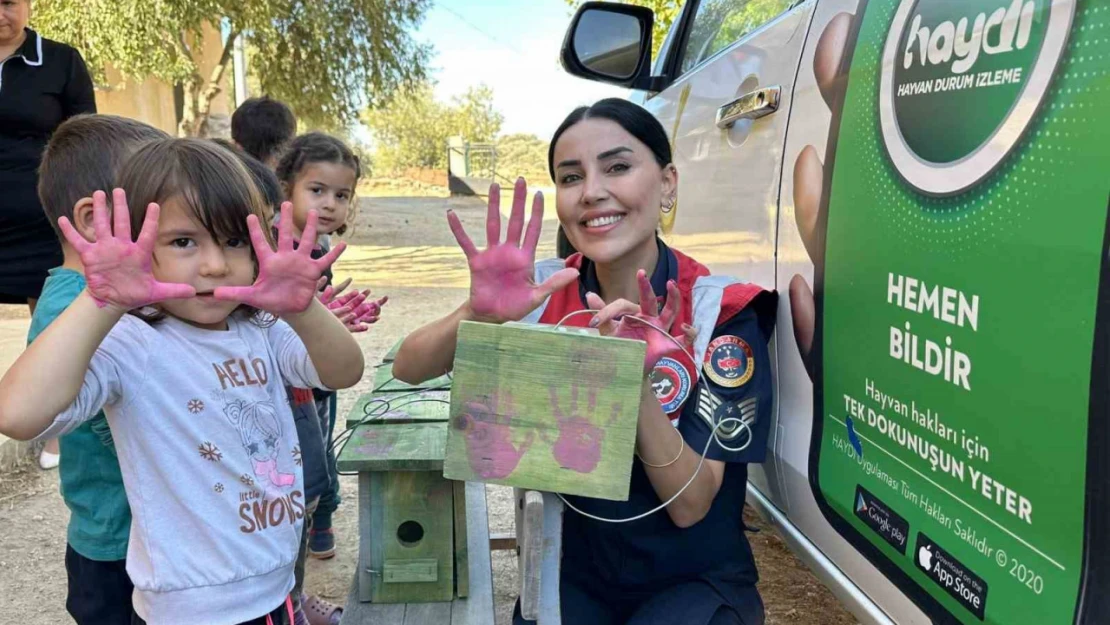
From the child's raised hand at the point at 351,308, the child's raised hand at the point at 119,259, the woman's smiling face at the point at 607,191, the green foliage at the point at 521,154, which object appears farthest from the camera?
the green foliage at the point at 521,154

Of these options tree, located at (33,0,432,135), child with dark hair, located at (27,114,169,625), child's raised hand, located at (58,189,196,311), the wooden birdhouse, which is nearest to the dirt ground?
the wooden birdhouse

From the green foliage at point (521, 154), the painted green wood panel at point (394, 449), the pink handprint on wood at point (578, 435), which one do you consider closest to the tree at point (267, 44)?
the painted green wood panel at point (394, 449)

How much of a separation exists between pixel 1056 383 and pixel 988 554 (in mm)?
284

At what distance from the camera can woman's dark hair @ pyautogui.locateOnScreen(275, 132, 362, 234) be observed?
305 cm

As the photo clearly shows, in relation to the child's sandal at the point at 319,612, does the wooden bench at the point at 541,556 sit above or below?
above

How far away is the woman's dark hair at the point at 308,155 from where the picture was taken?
3.05 m

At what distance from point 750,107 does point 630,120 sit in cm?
39

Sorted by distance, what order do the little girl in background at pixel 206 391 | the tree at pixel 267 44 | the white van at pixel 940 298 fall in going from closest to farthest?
the white van at pixel 940 298, the little girl in background at pixel 206 391, the tree at pixel 267 44

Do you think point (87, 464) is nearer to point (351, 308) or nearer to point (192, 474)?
point (192, 474)

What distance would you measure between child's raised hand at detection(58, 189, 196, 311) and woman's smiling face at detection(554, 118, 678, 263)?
844 millimetres

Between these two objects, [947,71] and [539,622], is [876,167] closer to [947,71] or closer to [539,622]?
[947,71]

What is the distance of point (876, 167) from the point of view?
1405 mm

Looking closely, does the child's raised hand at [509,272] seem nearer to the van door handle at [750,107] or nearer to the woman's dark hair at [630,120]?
the woman's dark hair at [630,120]

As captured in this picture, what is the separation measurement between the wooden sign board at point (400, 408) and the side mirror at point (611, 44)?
5.03 feet
